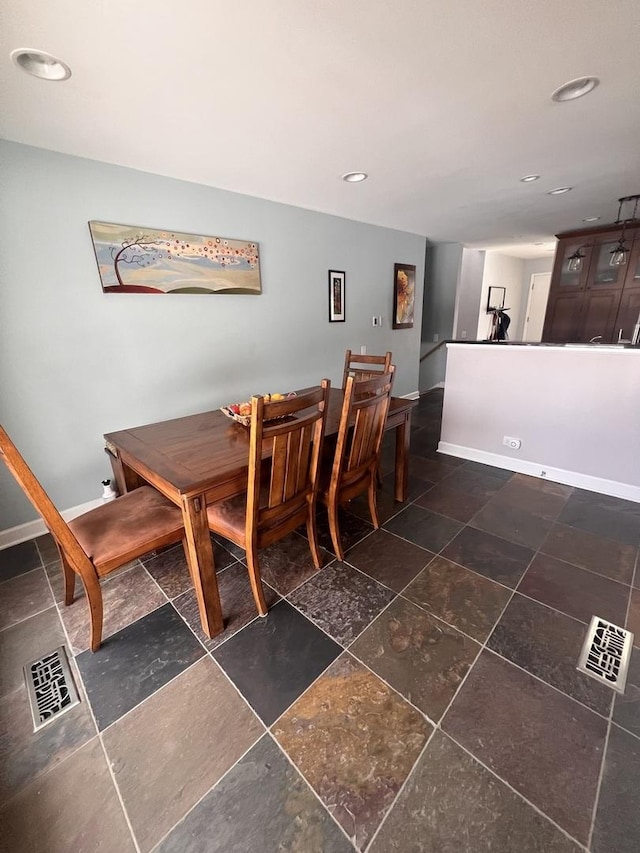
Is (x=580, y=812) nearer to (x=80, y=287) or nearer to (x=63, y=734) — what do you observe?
(x=63, y=734)

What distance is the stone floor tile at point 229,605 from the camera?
60.1 inches

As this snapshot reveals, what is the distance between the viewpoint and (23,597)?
175 cm

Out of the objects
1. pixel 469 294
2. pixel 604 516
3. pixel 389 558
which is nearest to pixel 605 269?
pixel 469 294

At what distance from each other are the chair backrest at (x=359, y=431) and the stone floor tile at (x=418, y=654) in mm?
669

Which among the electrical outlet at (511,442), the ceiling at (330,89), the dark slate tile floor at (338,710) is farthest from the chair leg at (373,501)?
the ceiling at (330,89)

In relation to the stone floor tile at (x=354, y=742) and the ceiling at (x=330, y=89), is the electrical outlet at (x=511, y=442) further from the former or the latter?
the stone floor tile at (x=354, y=742)

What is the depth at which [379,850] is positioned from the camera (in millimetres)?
906

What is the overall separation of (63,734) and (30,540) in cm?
145

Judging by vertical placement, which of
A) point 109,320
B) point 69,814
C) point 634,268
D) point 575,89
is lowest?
point 69,814

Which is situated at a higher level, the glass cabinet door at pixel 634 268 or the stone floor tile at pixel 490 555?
the glass cabinet door at pixel 634 268

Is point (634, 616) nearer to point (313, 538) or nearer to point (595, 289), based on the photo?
point (313, 538)

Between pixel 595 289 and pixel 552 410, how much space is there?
350cm

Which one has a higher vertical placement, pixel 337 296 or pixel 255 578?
pixel 337 296

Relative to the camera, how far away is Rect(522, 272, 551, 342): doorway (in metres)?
7.64
